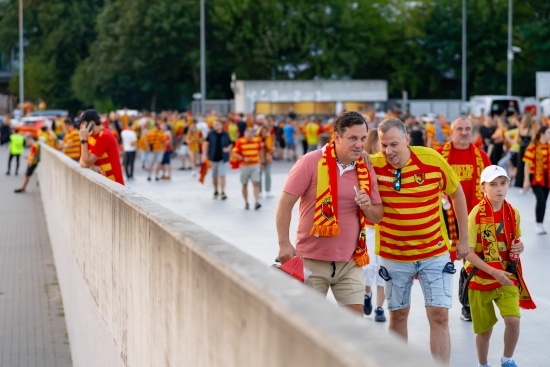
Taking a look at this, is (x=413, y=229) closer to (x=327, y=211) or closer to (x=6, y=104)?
(x=327, y=211)

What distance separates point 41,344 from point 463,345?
12.7ft

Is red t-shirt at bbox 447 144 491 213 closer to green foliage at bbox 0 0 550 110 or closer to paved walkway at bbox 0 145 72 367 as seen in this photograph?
paved walkway at bbox 0 145 72 367

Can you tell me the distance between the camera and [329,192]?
23.4 feet

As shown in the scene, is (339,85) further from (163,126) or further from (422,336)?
(422,336)

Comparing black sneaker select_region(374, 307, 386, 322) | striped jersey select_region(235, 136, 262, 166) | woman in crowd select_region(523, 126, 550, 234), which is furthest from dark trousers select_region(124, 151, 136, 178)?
black sneaker select_region(374, 307, 386, 322)

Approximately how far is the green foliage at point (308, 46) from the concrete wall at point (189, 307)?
240 ft

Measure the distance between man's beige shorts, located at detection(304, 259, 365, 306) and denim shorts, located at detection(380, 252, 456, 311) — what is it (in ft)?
1.27

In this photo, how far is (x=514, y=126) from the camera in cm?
3228

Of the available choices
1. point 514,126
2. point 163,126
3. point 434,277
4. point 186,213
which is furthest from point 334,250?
point 163,126

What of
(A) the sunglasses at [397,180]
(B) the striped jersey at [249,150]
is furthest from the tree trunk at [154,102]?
(A) the sunglasses at [397,180]

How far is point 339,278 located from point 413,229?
0.61 metres

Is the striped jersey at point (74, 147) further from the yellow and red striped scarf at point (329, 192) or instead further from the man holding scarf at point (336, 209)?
the yellow and red striped scarf at point (329, 192)

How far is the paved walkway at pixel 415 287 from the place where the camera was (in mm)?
9242

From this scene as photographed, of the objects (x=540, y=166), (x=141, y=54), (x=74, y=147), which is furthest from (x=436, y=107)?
(x=540, y=166)
